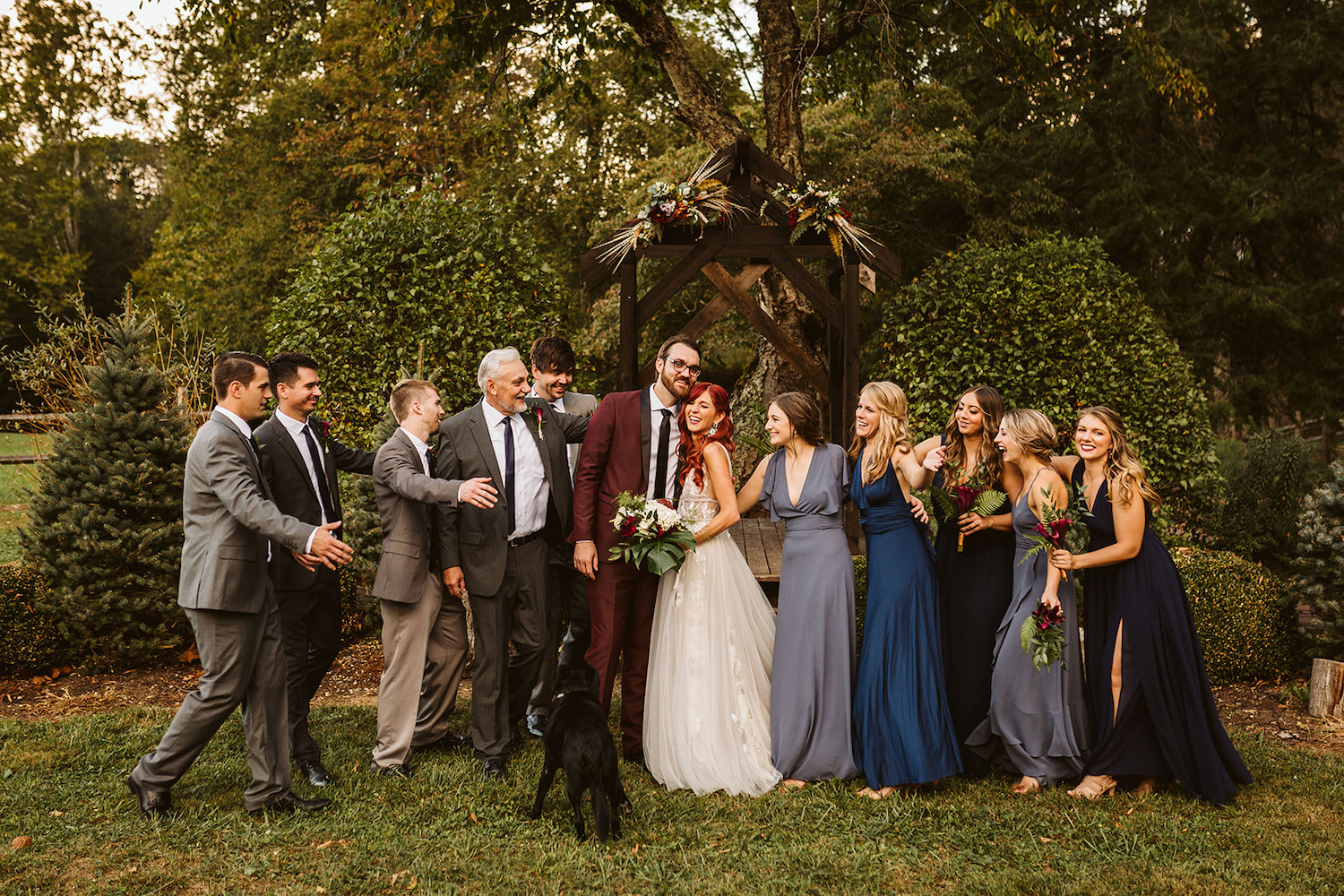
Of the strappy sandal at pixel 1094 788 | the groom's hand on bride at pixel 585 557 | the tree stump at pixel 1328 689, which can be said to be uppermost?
the groom's hand on bride at pixel 585 557

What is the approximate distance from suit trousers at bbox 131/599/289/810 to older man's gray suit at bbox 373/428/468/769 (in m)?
0.56

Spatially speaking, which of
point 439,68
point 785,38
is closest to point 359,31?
point 439,68

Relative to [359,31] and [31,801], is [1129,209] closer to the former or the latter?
[359,31]

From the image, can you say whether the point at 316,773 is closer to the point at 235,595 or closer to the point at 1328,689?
the point at 235,595

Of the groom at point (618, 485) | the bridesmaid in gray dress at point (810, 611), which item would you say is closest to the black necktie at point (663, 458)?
the groom at point (618, 485)

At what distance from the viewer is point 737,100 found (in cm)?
1873

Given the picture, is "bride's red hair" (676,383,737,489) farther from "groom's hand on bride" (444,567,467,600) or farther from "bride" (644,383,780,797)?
"groom's hand on bride" (444,567,467,600)

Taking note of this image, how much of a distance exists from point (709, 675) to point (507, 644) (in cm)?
116

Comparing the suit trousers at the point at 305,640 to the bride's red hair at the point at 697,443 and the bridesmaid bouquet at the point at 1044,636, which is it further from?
the bridesmaid bouquet at the point at 1044,636

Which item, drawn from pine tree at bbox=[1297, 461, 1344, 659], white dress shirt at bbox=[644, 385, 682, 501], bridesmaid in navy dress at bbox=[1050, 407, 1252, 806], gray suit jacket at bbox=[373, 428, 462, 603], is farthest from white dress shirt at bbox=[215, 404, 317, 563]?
pine tree at bbox=[1297, 461, 1344, 659]

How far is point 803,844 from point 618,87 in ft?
67.5

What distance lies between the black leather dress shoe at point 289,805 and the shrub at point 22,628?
359 centimetres

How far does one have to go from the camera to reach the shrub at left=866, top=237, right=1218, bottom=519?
27.6 ft

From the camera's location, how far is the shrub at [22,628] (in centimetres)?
649
